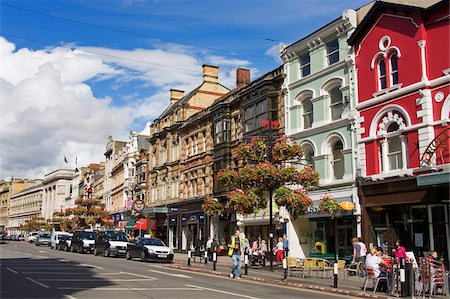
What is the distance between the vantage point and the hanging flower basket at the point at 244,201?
2402 centimetres

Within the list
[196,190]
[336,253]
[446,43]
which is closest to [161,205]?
[196,190]

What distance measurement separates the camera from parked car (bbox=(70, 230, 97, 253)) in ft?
128

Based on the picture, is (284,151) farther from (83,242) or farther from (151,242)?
(83,242)

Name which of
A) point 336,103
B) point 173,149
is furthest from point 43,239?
point 336,103

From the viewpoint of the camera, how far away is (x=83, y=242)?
39125 mm

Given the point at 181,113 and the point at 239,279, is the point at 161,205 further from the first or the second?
the point at 239,279

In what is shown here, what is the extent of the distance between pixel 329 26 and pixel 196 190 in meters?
19.8

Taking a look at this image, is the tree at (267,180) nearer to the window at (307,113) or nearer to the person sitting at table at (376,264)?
the window at (307,113)

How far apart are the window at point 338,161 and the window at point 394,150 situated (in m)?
3.45

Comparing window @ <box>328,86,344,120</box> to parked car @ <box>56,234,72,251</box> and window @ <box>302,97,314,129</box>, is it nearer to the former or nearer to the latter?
window @ <box>302,97,314,129</box>

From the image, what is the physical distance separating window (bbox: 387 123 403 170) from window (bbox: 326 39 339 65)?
5.85 m

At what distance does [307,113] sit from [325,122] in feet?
7.12

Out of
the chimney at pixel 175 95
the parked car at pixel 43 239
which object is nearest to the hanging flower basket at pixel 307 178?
the chimney at pixel 175 95

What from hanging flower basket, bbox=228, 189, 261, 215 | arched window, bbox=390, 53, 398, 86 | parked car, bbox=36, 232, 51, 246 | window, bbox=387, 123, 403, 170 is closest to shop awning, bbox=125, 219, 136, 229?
parked car, bbox=36, 232, 51, 246
